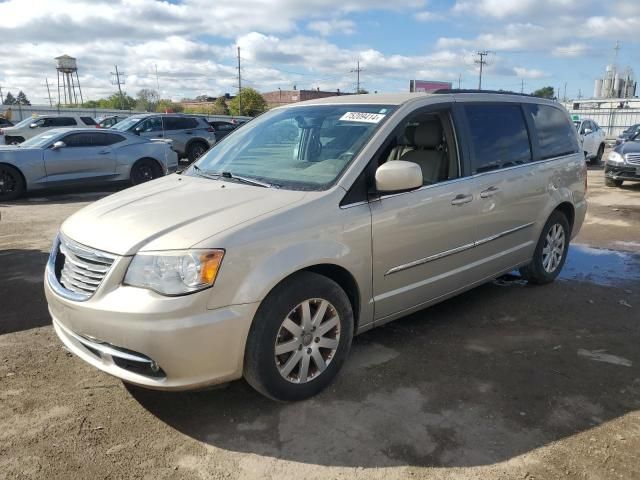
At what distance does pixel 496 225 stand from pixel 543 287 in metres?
1.42

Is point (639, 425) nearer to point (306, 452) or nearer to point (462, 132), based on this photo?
point (306, 452)

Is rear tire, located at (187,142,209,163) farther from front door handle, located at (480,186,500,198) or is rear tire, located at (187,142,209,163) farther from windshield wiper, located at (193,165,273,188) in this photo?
front door handle, located at (480,186,500,198)

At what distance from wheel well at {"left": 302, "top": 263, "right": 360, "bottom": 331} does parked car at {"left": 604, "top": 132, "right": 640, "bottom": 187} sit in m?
11.4

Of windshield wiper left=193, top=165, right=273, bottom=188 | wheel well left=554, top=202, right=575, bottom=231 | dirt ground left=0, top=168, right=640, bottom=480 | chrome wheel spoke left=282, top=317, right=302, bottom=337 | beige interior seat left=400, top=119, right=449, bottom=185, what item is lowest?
dirt ground left=0, top=168, right=640, bottom=480

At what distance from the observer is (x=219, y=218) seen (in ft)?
9.97

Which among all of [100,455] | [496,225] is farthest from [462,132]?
[100,455]

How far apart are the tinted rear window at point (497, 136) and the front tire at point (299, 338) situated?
1817 millimetres

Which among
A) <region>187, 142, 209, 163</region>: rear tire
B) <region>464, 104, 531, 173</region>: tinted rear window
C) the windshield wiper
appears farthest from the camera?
<region>187, 142, 209, 163</region>: rear tire

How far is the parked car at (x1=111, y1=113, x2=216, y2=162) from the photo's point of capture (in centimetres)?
1788

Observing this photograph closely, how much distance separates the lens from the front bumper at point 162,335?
274 centimetres

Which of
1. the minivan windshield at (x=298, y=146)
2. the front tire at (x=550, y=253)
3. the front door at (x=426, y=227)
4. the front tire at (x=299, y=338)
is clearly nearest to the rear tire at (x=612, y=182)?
the front tire at (x=550, y=253)

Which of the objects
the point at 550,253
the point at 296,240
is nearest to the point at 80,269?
the point at 296,240

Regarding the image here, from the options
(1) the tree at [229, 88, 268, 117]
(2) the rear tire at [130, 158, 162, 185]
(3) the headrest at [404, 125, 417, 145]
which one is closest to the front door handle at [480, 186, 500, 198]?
(3) the headrest at [404, 125, 417, 145]

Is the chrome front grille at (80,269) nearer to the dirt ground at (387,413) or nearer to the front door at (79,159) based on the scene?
the dirt ground at (387,413)
